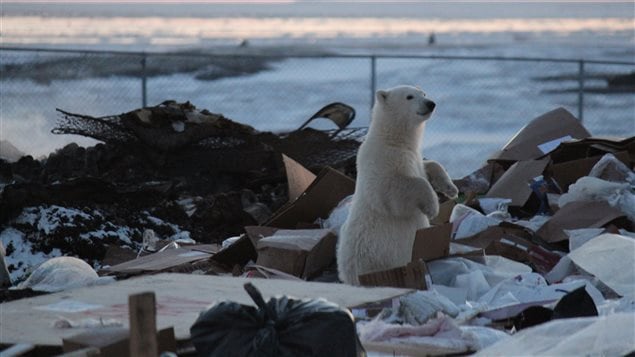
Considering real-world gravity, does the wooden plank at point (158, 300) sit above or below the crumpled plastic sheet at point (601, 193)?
above

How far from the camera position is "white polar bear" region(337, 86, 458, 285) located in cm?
773

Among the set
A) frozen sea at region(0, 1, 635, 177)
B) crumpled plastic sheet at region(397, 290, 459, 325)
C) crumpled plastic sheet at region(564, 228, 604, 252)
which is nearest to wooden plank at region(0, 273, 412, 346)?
crumpled plastic sheet at region(397, 290, 459, 325)

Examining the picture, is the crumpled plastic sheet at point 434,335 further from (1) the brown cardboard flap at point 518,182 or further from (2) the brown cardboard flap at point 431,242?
(1) the brown cardboard flap at point 518,182

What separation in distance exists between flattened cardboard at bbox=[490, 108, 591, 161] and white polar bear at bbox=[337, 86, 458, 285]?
252 centimetres

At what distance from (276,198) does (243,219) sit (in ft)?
1.56

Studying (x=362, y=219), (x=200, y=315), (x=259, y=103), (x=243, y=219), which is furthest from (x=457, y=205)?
(x=259, y=103)

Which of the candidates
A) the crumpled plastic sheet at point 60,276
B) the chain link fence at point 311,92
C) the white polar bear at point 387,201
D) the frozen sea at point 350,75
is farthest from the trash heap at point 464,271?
the chain link fence at point 311,92

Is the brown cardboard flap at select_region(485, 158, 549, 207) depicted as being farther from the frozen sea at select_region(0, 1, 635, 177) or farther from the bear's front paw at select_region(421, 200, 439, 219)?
the frozen sea at select_region(0, 1, 635, 177)

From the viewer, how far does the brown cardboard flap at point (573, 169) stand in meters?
9.64

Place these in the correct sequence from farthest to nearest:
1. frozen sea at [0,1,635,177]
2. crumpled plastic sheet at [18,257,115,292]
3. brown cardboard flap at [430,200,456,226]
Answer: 1. frozen sea at [0,1,635,177]
2. brown cardboard flap at [430,200,456,226]
3. crumpled plastic sheet at [18,257,115,292]

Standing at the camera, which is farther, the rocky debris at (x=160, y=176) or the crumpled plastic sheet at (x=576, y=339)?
the rocky debris at (x=160, y=176)

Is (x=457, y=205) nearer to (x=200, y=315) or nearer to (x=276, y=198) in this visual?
(x=276, y=198)

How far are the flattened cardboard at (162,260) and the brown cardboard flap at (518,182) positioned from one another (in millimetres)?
2422

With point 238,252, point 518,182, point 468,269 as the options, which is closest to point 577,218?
point 518,182
